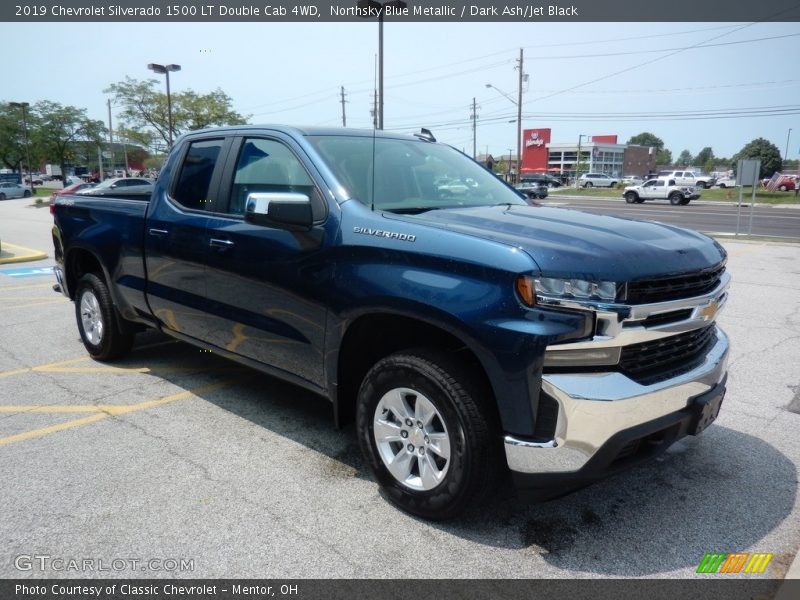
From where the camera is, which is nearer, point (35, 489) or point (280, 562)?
point (280, 562)

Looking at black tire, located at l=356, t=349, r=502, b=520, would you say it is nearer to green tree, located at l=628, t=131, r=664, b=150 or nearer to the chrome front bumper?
the chrome front bumper

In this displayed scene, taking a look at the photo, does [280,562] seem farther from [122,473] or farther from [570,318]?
[570,318]

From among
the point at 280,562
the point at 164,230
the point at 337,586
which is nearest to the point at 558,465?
the point at 337,586

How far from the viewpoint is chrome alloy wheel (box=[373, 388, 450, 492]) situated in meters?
2.90

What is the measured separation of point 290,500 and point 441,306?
1.33 meters

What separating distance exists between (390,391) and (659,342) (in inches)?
49.0

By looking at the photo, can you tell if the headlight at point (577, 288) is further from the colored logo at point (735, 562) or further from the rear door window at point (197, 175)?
the rear door window at point (197, 175)

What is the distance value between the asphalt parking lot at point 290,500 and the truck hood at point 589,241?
125cm

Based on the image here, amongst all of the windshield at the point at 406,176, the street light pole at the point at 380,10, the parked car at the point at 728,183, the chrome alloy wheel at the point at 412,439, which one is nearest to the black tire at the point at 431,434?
the chrome alloy wheel at the point at 412,439

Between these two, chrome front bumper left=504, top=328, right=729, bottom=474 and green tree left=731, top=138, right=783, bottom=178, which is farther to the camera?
green tree left=731, top=138, right=783, bottom=178

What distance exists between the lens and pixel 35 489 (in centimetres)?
329

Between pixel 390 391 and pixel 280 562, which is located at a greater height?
pixel 390 391

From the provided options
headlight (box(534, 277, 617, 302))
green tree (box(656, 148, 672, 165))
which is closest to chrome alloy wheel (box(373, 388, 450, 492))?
headlight (box(534, 277, 617, 302))

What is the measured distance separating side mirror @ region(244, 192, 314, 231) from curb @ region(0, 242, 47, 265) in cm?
1076
